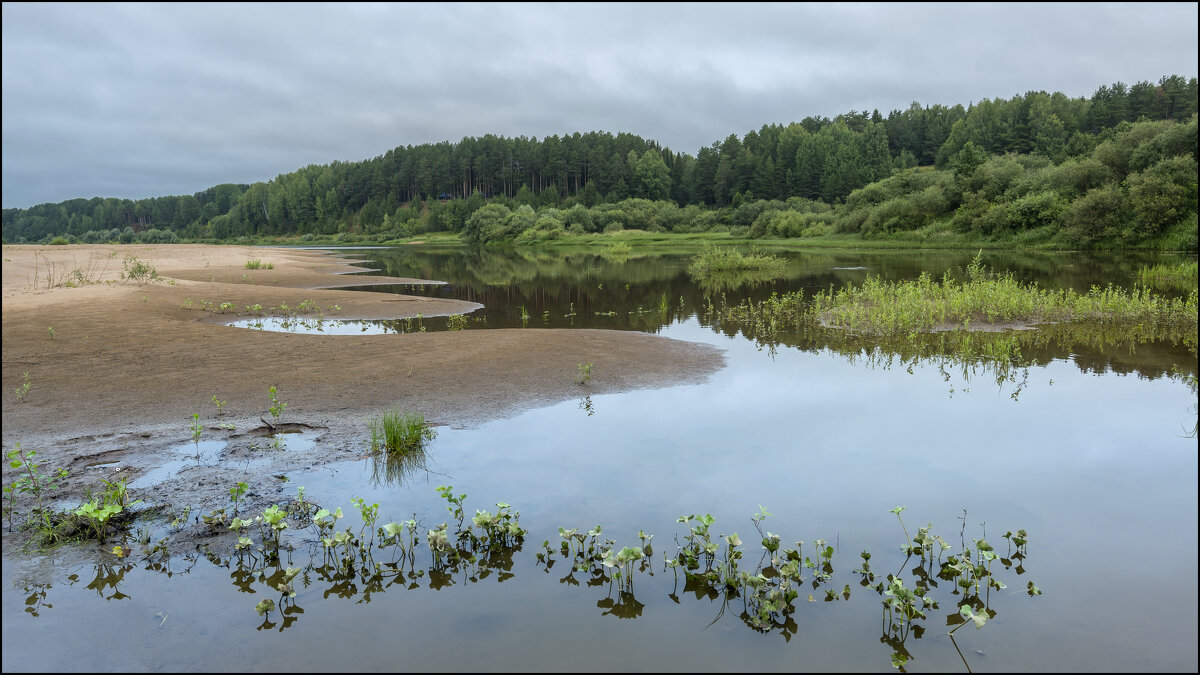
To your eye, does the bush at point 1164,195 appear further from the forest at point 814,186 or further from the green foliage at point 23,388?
the green foliage at point 23,388

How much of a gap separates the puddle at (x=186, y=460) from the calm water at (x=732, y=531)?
1.59 meters

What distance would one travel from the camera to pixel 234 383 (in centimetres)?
1254

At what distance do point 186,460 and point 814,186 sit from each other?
13120 cm

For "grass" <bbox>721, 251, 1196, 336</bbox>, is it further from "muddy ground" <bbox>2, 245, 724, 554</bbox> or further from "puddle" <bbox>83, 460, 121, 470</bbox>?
"puddle" <bbox>83, 460, 121, 470</bbox>

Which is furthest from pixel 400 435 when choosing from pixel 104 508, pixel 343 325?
pixel 343 325

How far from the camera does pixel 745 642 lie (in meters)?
5.06

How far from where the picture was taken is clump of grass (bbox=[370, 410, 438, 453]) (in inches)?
353

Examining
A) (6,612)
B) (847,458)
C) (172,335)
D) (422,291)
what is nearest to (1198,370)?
(847,458)

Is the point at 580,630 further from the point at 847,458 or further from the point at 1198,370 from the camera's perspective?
the point at 1198,370

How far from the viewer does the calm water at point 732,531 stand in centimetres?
496

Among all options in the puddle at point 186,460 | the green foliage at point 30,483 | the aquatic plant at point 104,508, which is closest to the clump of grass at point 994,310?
the puddle at point 186,460

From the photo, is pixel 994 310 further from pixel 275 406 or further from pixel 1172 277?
pixel 275 406

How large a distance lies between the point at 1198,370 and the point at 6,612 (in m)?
18.7

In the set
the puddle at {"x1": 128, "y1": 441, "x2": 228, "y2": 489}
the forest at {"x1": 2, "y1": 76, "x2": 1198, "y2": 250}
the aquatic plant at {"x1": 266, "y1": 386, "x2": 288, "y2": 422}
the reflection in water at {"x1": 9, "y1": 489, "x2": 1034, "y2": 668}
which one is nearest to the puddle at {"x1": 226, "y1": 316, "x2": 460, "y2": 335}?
the aquatic plant at {"x1": 266, "y1": 386, "x2": 288, "y2": 422}
